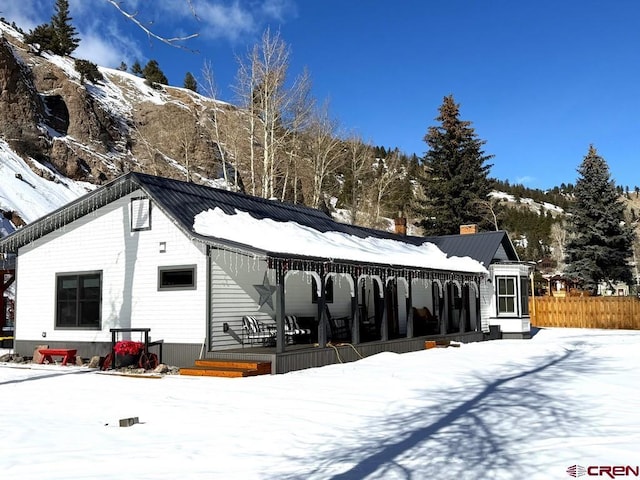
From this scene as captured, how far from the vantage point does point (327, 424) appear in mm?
7277

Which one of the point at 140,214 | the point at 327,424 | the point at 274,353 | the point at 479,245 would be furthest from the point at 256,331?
the point at 479,245

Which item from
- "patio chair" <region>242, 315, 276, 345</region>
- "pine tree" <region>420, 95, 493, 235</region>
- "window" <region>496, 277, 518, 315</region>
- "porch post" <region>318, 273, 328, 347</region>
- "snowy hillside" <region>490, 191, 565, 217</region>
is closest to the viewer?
"porch post" <region>318, 273, 328, 347</region>

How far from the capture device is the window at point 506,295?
74.1 feet

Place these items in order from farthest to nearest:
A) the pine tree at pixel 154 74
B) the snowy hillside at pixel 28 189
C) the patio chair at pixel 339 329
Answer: the pine tree at pixel 154 74 < the snowy hillside at pixel 28 189 < the patio chair at pixel 339 329

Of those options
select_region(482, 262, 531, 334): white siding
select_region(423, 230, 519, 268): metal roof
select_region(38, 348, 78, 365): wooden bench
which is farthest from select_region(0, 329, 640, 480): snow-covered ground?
select_region(423, 230, 519, 268): metal roof

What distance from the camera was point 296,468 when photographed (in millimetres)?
5363

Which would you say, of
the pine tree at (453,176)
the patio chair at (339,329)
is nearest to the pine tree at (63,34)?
the pine tree at (453,176)

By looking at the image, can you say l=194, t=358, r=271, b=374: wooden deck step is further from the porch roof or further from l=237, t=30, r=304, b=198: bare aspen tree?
l=237, t=30, r=304, b=198: bare aspen tree

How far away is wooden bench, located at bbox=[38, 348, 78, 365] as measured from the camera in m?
14.3

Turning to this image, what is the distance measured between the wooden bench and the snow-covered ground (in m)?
1.54

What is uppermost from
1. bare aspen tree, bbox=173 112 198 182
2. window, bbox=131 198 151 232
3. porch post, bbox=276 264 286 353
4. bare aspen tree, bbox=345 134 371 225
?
bare aspen tree, bbox=173 112 198 182

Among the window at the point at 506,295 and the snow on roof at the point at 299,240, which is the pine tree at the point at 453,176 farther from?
the snow on roof at the point at 299,240

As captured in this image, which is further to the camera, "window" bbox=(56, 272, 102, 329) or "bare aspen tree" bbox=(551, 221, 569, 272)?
"bare aspen tree" bbox=(551, 221, 569, 272)

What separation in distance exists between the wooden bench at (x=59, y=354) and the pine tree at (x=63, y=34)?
160 ft
